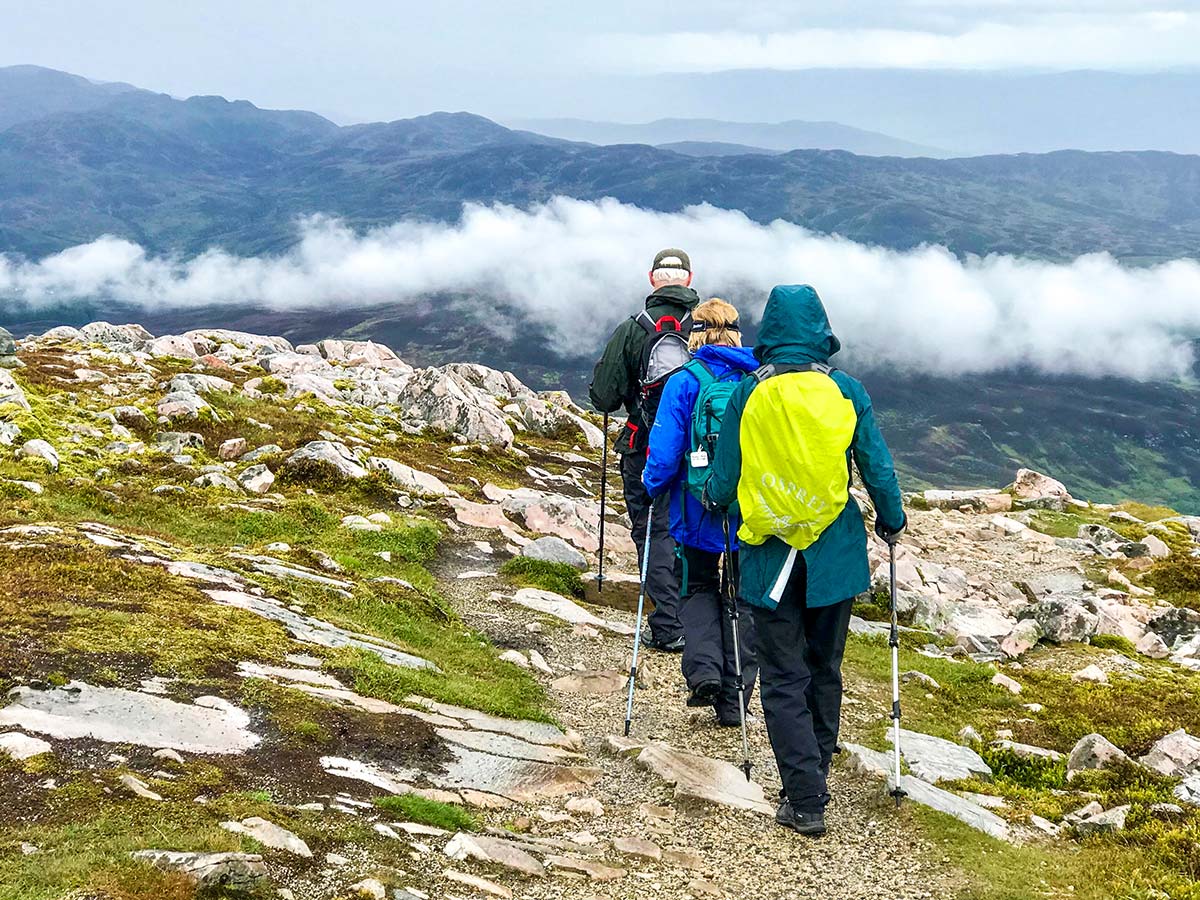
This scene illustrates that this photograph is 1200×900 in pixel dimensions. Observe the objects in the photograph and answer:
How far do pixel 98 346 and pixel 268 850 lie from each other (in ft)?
174

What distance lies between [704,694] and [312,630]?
5.54 meters

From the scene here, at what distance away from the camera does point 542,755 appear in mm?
10547

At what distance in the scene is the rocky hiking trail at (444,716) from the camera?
7203mm

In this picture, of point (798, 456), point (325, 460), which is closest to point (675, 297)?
point (798, 456)

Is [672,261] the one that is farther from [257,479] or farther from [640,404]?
[257,479]

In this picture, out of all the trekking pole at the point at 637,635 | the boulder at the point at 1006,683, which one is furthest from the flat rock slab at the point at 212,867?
Answer: the boulder at the point at 1006,683

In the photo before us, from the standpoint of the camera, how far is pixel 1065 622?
2172 centimetres

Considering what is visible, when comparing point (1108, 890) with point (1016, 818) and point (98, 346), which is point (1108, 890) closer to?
point (1016, 818)

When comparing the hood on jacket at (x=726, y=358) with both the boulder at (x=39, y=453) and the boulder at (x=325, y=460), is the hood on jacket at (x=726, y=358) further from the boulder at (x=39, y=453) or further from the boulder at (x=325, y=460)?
the boulder at (x=39, y=453)

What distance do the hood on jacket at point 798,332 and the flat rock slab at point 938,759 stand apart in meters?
5.49

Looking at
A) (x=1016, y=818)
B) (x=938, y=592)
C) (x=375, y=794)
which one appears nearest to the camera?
(x=375, y=794)

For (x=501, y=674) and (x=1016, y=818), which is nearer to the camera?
(x=1016, y=818)

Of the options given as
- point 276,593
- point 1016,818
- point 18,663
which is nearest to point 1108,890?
point 1016,818

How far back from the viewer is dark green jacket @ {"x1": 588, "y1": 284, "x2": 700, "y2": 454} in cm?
1380
